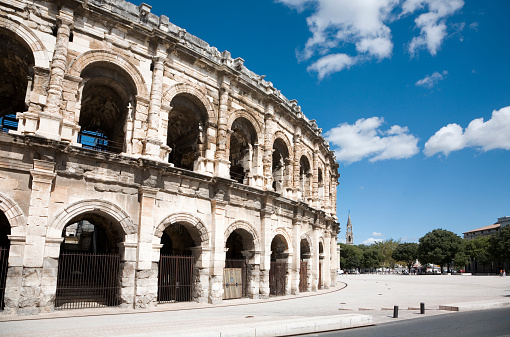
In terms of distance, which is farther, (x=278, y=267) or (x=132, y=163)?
(x=278, y=267)

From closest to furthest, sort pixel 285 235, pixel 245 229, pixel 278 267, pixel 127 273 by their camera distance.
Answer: pixel 127 273
pixel 245 229
pixel 278 267
pixel 285 235

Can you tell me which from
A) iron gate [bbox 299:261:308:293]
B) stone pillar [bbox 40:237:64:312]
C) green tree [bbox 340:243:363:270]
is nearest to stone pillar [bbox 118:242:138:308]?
stone pillar [bbox 40:237:64:312]

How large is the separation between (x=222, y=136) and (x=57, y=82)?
632 cm

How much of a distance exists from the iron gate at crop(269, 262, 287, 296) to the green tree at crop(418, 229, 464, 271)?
46481mm

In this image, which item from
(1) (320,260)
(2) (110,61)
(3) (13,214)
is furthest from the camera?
(1) (320,260)

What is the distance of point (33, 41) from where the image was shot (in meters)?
11.2

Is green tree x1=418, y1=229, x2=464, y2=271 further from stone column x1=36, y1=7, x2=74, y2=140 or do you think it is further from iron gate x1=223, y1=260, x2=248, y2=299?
stone column x1=36, y1=7, x2=74, y2=140

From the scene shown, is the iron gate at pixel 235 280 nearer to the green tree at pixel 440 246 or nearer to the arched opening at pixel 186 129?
the arched opening at pixel 186 129

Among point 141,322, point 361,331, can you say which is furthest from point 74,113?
point 361,331

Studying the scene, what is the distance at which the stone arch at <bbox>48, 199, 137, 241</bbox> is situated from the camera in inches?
428

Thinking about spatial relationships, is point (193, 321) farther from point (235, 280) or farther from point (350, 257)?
point (350, 257)

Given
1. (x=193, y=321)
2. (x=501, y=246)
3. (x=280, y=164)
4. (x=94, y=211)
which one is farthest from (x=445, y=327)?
(x=501, y=246)

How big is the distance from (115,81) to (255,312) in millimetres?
9015

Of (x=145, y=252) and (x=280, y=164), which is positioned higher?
(x=280, y=164)
